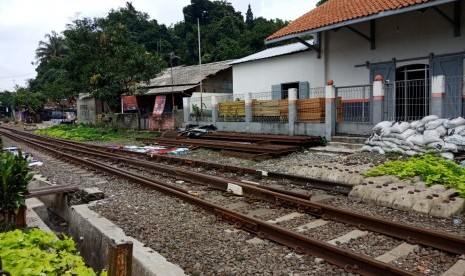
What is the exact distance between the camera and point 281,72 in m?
20.9

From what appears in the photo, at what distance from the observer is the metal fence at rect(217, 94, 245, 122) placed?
63.4 feet

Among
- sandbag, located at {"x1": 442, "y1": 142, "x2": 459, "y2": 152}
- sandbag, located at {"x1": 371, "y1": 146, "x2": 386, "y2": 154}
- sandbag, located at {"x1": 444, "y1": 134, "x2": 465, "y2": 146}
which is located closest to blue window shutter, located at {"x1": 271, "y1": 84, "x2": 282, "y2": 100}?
sandbag, located at {"x1": 371, "y1": 146, "x2": 386, "y2": 154}

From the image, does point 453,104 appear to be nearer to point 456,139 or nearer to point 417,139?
point 417,139

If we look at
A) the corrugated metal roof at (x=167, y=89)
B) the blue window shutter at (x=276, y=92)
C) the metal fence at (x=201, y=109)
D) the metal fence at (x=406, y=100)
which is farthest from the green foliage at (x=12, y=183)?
the corrugated metal roof at (x=167, y=89)

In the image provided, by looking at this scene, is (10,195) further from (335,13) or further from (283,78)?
(283,78)

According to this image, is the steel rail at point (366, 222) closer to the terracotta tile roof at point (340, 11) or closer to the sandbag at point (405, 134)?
the sandbag at point (405, 134)

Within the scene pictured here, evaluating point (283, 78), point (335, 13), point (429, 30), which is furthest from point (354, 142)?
point (283, 78)

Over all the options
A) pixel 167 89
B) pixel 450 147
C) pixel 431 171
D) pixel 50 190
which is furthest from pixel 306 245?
pixel 167 89

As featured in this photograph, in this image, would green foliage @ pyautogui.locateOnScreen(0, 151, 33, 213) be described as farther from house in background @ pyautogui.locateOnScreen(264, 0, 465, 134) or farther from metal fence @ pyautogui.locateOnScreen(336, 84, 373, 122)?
metal fence @ pyautogui.locateOnScreen(336, 84, 373, 122)

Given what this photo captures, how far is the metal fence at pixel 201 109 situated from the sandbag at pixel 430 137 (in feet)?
43.3

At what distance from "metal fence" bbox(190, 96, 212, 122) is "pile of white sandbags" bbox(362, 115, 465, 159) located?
38.6 feet

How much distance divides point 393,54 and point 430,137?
20.4 feet

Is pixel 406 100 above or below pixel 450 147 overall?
above

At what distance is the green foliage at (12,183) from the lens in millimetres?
4602
